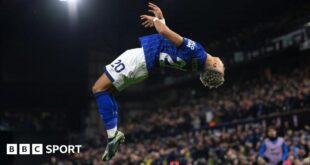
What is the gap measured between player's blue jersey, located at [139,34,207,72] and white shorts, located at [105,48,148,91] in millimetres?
74

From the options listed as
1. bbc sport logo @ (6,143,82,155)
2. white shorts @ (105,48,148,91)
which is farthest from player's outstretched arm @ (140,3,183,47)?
bbc sport logo @ (6,143,82,155)

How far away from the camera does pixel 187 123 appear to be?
23828mm

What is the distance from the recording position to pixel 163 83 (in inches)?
1455

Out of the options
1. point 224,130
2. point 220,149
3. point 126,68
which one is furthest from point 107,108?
point 224,130

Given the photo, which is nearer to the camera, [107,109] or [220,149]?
[107,109]

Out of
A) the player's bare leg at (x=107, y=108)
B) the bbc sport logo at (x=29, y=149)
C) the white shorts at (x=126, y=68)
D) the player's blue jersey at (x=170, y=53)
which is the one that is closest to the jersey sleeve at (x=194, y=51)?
the player's blue jersey at (x=170, y=53)

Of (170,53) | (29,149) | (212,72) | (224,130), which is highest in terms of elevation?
(170,53)

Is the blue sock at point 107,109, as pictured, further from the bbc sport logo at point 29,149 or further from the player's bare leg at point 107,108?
the bbc sport logo at point 29,149

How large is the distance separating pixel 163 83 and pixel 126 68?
31303 mm

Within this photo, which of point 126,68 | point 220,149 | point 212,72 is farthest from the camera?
point 220,149

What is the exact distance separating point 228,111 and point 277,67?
6.52 metres

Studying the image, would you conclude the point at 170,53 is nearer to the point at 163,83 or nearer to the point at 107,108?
the point at 107,108

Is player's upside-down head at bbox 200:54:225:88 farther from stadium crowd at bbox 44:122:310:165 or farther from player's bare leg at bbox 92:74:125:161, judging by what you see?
stadium crowd at bbox 44:122:310:165

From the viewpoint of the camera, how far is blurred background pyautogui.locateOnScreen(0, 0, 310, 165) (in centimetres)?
1716
